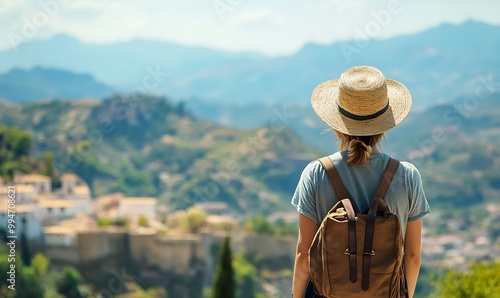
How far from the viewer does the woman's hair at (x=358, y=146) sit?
215 centimetres

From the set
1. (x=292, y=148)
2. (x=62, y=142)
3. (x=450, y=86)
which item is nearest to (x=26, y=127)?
(x=62, y=142)

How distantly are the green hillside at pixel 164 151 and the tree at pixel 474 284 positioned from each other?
187 feet

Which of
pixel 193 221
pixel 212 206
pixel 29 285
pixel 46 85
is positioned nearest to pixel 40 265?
pixel 29 285

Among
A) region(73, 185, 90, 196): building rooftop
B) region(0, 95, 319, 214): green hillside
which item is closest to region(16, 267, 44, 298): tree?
region(73, 185, 90, 196): building rooftop

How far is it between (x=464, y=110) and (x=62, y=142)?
70750 mm

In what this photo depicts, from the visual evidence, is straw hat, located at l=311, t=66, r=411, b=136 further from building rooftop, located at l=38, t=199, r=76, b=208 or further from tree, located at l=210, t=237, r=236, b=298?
building rooftop, located at l=38, t=199, r=76, b=208

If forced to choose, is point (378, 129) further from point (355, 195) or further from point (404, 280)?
point (404, 280)

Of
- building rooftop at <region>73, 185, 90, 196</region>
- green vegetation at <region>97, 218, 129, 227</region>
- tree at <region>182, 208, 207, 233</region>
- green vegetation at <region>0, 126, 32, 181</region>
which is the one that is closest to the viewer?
green vegetation at <region>97, 218, 129, 227</region>

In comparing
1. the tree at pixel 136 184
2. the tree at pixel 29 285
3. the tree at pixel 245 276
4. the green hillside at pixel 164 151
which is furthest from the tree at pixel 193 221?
the tree at pixel 136 184

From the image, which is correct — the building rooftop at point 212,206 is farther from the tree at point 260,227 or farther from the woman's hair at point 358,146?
the woman's hair at point 358,146

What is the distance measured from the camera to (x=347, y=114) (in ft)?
7.25

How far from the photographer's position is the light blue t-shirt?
2141 millimetres

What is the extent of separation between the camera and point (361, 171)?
2160 mm

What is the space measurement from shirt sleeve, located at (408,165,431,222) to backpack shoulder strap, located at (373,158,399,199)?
0.18ft
